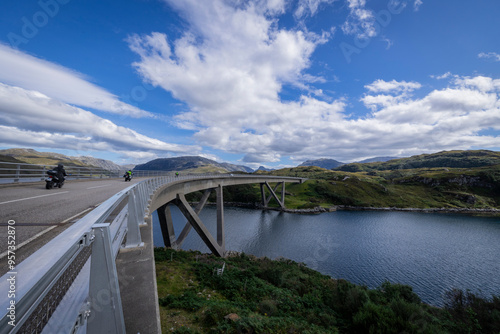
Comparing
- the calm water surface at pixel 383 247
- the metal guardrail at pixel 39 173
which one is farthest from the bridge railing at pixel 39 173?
the calm water surface at pixel 383 247

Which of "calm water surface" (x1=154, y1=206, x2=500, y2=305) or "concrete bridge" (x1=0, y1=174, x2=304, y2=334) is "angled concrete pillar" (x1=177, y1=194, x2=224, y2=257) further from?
→ "concrete bridge" (x1=0, y1=174, x2=304, y2=334)

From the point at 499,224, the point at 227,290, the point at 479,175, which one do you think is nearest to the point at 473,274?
the point at 227,290

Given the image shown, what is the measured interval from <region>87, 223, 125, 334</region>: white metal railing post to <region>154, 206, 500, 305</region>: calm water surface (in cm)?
2726

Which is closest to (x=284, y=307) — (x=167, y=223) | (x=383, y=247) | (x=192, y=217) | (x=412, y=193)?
(x=192, y=217)

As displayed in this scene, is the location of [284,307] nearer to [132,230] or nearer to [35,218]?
[132,230]

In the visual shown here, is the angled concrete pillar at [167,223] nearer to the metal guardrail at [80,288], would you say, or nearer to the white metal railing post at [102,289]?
the metal guardrail at [80,288]

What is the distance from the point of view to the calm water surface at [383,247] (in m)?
24.9

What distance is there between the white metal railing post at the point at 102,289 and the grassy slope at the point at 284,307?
5757 mm

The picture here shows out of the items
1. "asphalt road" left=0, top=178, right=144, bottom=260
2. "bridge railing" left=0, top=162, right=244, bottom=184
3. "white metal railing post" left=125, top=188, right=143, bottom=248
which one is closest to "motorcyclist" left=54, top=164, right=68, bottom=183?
"bridge railing" left=0, top=162, right=244, bottom=184

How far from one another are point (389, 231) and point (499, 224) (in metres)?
37.5

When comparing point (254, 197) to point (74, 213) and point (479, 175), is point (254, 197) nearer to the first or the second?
point (74, 213)

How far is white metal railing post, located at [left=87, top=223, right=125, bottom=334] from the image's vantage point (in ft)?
8.20

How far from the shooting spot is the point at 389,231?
4609 cm

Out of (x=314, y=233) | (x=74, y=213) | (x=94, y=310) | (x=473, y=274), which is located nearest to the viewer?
(x=94, y=310)
